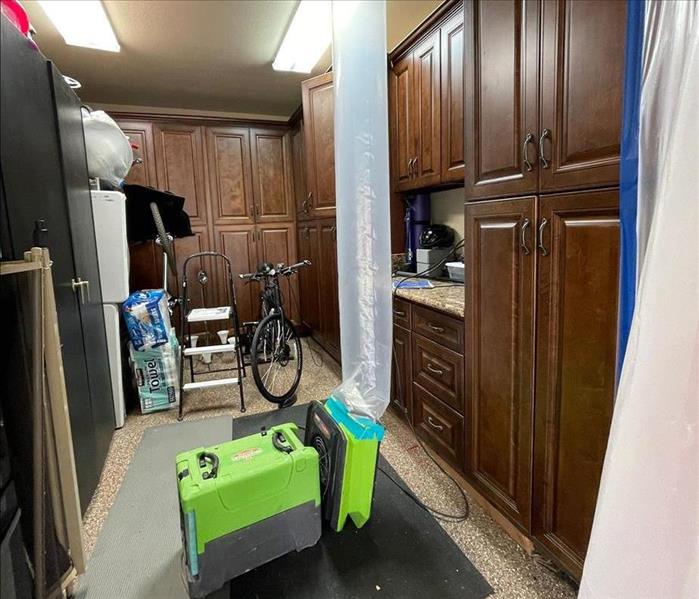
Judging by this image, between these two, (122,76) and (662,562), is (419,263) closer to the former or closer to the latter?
(662,562)

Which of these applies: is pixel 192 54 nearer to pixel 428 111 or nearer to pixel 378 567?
pixel 428 111

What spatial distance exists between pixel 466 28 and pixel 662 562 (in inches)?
64.0

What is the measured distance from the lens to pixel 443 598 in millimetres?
1294

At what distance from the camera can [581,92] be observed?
1.03 m

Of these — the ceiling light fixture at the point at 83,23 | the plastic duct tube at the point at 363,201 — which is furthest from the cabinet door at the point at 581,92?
the ceiling light fixture at the point at 83,23

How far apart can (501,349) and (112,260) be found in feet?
7.11

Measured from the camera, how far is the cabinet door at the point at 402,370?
7.11 ft

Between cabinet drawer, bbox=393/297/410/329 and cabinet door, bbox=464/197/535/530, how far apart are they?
53 cm

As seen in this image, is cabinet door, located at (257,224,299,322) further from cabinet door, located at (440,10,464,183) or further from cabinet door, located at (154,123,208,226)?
cabinet door, located at (440,10,464,183)

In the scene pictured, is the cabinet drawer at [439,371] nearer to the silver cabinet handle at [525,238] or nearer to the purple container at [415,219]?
the silver cabinet handle at [525,238]

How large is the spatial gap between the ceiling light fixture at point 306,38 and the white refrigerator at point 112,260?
4.83 ft

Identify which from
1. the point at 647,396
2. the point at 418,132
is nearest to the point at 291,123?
the point at 418,132

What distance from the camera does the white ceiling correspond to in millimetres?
2283

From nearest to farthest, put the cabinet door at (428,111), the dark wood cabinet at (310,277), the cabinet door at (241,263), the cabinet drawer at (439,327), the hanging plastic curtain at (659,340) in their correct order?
the hanging plastic curtain at (659,340), the cabinet drawer at (439,327), the cabinet door at (428,111), the dark wood cabinet at (310,277), the cabinet door at (241,263)
